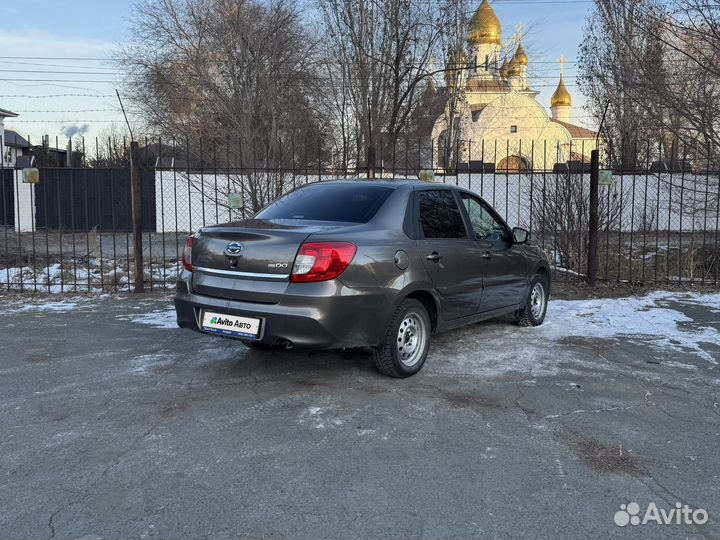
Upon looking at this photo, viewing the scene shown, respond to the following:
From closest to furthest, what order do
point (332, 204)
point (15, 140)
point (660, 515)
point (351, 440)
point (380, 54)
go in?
1. point (660, 515)
2. point (351, 440)
3. point (332, 204)
4. point (380, 54)
5. point (15, 140)

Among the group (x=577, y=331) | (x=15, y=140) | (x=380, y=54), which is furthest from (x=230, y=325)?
(x=15, y=140)

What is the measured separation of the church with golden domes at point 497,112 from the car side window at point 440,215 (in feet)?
57.9

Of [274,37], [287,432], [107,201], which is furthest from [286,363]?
[274,37]

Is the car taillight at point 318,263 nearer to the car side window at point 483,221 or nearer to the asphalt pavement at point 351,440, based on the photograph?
the asphalt pavement at point 351,440

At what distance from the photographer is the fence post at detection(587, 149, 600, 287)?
9.22m

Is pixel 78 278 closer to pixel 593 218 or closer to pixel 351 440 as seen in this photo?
pixel 351 440

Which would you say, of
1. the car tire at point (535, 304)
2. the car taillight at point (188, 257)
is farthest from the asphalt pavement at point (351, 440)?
the car taillight at point (188, 257)

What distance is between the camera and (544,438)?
3.75 metres

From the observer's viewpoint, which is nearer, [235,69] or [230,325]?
[230,325]

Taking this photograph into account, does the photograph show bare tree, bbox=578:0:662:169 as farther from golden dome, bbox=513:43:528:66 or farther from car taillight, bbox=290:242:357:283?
car taillight, bbox=290:242:357:283

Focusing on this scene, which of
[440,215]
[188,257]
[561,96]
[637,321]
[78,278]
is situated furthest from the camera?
[561,96]

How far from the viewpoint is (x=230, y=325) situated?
15.0 ft

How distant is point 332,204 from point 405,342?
4.29 ft

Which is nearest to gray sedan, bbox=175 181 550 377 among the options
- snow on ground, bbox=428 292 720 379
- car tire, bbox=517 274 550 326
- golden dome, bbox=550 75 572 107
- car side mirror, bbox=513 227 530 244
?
snow on ground, bbox=428 292 720 379
